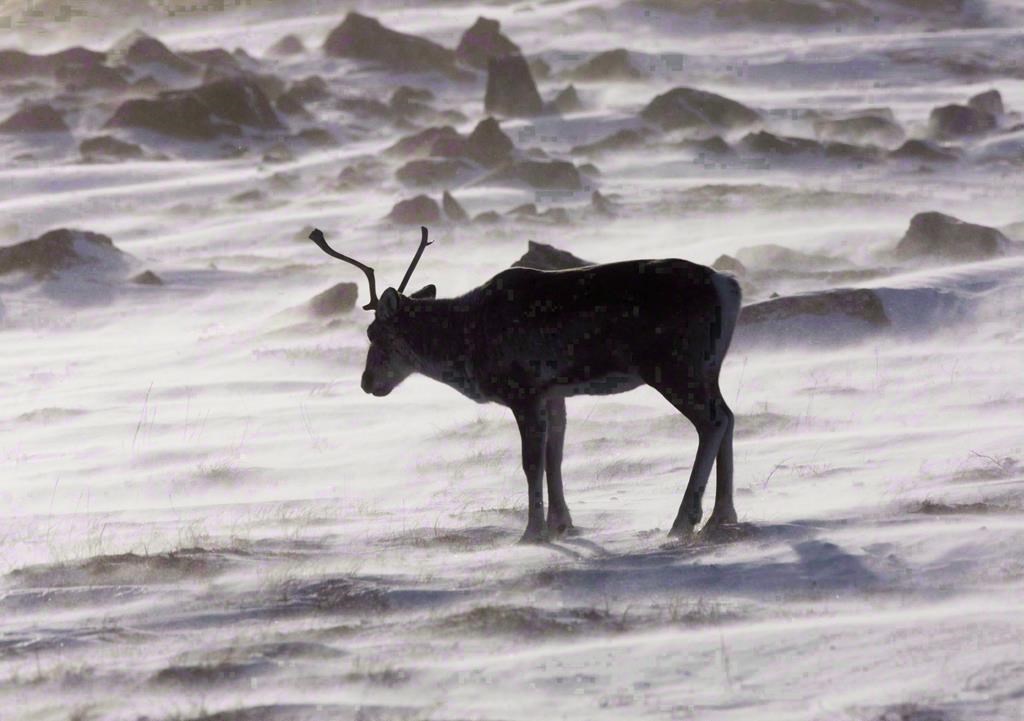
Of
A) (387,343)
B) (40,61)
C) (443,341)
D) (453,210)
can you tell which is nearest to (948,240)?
(453,210)

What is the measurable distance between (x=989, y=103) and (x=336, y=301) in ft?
91.9

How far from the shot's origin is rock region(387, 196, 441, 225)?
31.1 meters

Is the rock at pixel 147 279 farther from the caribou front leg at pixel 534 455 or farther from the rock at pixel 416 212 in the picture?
the caribou front leg at pixel 534 455

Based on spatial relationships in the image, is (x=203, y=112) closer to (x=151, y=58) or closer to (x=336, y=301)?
(x=151, y=58)

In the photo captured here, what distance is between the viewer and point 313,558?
28.4 ft

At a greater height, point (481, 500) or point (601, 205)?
point (481, 500)

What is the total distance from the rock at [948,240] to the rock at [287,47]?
4458 centimetres

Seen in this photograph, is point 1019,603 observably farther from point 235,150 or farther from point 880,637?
point 235,150

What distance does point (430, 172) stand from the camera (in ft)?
125

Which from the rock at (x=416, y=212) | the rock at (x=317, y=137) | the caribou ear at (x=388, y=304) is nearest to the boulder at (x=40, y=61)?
the rock at (x=317, y=137)

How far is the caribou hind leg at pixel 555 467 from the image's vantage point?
9.06 meters

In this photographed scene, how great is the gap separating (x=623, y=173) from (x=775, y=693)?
107ft

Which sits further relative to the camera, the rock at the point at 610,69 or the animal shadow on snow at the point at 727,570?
the rock at the point at 610,69

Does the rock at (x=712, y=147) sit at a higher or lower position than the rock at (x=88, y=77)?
higher
